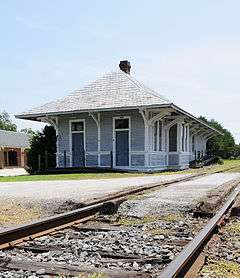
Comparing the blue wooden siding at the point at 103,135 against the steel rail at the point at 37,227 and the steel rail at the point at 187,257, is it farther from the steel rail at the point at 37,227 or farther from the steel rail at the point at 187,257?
the steel rail at the point at 187,257

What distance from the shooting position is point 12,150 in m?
51.2

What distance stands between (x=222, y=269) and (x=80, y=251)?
4.26 ft

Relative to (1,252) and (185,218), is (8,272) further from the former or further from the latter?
(185,218)

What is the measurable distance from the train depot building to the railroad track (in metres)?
16.0

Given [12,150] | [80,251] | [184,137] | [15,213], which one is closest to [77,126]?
[184,137]

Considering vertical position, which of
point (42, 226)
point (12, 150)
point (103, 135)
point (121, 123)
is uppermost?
point (121, 123)

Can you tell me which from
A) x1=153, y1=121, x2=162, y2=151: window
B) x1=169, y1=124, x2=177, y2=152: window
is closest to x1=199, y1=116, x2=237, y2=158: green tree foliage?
x1=169, y1=124, x2=177, y2=152: window

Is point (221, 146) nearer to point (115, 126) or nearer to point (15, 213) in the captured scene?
point (115, 126)

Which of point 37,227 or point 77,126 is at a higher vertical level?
point 77,126

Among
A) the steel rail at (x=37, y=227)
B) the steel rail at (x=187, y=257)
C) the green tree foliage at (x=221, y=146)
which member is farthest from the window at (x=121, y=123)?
the green tree foliage at (x=221, y=146)

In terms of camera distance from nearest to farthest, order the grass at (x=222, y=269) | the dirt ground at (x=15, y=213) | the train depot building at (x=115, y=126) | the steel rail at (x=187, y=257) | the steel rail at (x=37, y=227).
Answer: the steel rail at (x=187, y=257), the grass at (x=222, y=269), the steel rail at (x=37, y=227), the dirt ground at (x=15, y=213), the train depot building at (x=115, y=126)

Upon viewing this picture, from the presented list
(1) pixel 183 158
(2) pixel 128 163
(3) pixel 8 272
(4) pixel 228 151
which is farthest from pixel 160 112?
(4) pixel 228 151

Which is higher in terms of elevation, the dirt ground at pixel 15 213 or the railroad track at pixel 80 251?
the railroad track at pixel 80 251

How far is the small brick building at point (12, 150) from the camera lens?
4853 cm
